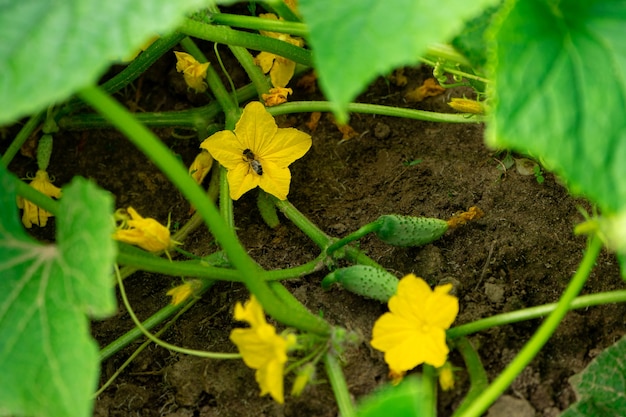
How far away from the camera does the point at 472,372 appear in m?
1.54

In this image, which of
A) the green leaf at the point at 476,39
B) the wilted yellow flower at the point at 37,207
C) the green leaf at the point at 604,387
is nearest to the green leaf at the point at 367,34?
the green leaf at the point at 476,39

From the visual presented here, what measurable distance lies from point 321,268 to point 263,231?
9.5 inches

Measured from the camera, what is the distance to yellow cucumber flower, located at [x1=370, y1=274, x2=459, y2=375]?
147 centimetres

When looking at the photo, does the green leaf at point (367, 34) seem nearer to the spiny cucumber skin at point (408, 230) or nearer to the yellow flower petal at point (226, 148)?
the spiny cucumber skin at point (408, 230)

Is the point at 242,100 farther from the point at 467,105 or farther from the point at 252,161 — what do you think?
the point at 467,105

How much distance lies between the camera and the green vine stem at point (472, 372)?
149cm

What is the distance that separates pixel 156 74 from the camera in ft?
7.54

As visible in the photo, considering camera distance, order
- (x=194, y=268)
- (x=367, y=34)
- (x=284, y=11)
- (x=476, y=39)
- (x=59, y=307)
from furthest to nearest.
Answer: (x=284, y=11)
(x=194, y=268)
(x=476, y=39)
(x=59, y=307)
(x=367, y=34)

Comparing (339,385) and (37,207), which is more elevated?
(37,207)

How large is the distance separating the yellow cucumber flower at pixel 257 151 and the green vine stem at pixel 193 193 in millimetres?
424

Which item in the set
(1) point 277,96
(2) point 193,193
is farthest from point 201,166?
(2) point 193,193

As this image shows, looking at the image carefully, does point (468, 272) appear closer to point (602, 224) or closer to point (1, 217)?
point (602, 224)

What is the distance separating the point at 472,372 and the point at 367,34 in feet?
2.69

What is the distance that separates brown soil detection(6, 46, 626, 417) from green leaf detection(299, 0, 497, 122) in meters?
0.76
